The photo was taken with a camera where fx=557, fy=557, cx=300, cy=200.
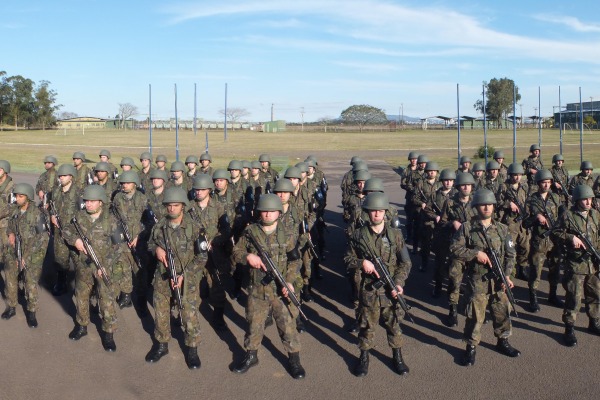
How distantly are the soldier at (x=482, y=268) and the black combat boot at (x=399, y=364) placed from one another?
705mm

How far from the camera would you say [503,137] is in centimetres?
5638

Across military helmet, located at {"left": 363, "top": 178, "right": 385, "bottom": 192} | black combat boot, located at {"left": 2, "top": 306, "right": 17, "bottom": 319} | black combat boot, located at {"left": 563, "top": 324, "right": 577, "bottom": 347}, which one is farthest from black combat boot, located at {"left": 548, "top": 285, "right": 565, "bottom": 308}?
black combat boot, located at {"left": 2, "top": 306, "right": 17, "bottom": 319}

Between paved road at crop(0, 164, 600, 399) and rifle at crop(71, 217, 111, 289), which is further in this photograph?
rifle at crop(71, 217, 111, 289)

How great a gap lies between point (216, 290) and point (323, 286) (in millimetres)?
2485

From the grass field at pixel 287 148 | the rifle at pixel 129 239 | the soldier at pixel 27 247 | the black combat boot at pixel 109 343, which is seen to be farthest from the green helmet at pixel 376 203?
the grass field at pixel 287 148

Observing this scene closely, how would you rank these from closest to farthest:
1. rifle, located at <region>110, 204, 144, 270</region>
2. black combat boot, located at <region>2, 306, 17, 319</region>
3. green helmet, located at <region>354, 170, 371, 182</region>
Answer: black combat boot, located at <region>2, 306, 17, 319</region>
rifle, located at <region>110, 204, 144, 270</region>
green helmet, located at <region>354, 170, 371, 182</region>

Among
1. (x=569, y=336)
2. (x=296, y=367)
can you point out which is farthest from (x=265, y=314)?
(x=569, y=336)

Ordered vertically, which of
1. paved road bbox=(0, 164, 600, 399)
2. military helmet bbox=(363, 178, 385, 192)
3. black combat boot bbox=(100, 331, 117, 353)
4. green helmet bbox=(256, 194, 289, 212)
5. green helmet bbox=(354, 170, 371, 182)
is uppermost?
green helmet bbox=(354, 170, 371, 182)

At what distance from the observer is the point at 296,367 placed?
5.79m

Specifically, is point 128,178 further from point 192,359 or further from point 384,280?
point 384,280

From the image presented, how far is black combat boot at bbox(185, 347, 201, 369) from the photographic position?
5949 mm

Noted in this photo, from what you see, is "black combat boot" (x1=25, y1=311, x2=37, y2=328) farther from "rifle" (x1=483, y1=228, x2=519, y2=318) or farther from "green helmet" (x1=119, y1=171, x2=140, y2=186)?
"rifle" (x1=483, y1=228, x2=519, y2=318)

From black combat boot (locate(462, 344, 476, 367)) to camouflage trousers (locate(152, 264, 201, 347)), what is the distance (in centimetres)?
290

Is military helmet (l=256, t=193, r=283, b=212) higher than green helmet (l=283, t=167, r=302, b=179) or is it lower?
lower
